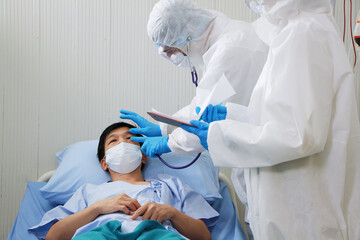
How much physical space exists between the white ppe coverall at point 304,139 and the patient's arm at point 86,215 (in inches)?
23.8

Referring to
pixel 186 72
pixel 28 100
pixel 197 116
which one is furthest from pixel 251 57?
pixel 28 100

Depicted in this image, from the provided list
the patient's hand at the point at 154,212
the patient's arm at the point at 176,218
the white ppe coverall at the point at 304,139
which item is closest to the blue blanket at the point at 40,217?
the patient's arm at the point at 176,218

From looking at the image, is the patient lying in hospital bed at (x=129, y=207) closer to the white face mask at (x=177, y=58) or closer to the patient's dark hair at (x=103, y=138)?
the patient's dark hair at (x=103, y=138)

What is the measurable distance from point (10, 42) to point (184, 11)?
1.32 meters

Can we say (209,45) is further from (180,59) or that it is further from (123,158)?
(123,158)

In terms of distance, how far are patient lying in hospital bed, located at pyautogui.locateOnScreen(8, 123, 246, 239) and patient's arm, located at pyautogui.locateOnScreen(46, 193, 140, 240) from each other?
0.95 feet

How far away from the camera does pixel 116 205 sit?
1809 millimetres

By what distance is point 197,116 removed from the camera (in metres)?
1.67

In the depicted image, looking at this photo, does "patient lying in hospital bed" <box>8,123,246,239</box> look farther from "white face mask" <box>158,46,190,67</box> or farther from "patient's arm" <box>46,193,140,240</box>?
"white face mask" <box>158,46,190,67</box>

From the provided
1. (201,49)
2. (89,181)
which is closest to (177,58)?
(201,49)

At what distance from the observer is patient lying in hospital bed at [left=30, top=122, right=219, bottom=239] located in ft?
5.78

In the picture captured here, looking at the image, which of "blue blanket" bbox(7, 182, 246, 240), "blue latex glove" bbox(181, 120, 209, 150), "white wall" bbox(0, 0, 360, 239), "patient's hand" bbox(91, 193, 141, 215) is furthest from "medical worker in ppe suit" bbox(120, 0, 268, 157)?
"white wall" bbox(0, 0, 360, 239)

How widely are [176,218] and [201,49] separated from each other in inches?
31.9

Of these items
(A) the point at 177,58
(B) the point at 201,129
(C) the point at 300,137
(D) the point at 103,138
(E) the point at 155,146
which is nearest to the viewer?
(C) the point at 300,137
